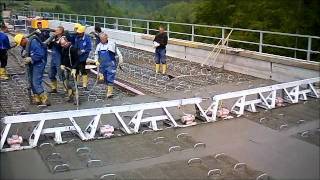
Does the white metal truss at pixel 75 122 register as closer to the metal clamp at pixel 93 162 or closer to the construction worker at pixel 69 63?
the metal clamp at pixel 93 162

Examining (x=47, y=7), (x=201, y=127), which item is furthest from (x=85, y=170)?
(x=201, y=127)

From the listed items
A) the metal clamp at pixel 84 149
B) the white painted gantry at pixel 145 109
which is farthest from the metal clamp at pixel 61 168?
the white painted gantry at pixel 145 109

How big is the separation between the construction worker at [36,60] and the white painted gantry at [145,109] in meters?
1.98

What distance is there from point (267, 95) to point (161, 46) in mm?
4482

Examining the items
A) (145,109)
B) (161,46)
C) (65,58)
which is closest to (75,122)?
(145,109)

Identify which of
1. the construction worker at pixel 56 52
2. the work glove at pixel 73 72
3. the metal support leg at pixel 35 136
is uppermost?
the construction worker at pixel 56 52

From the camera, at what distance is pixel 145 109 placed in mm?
8398

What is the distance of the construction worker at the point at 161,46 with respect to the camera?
1391 centimetres

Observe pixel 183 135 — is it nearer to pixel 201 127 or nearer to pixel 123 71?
pixel 201 127

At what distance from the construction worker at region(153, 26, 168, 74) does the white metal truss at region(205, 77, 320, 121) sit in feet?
14.0

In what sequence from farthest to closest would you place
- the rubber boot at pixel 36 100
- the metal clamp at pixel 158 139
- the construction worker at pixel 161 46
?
1. the construction worker at pixel 161 46
2. the rubber boot at pixel 36 100
3. the metal clamp at pixel 158 139

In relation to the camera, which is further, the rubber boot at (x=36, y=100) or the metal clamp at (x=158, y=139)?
the rubber boot at (x=36, y=100)

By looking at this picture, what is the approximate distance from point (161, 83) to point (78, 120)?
4.80 meters

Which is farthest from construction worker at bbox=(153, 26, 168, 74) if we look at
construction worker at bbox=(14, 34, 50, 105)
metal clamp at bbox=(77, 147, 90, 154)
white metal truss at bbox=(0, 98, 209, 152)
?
metal clamp at bbox=(77, 147, 90, 154)
